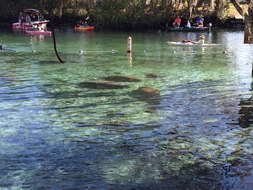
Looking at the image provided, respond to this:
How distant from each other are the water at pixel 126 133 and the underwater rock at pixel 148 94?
0.17 m

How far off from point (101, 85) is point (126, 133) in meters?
6.73

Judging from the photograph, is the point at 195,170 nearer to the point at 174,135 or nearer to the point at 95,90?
the point at 174,135

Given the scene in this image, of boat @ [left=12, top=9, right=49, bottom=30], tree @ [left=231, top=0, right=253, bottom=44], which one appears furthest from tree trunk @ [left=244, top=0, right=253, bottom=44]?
boat @ [left=12, top=9, right=49, bottom=30]

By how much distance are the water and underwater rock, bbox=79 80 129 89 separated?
0.46 meters

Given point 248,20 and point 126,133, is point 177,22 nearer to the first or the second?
point 248,20

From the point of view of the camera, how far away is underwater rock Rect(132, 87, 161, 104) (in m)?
13.0

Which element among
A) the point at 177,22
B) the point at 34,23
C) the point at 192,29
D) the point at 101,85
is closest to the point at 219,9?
the point at 177,22

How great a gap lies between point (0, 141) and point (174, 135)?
4.62 m

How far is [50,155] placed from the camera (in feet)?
25.8

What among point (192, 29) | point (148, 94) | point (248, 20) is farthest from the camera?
point (192, 29)

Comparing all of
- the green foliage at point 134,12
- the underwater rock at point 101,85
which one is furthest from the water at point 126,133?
→ the green foliage at point 134,12

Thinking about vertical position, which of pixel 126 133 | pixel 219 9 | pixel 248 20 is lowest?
pixel 126 133

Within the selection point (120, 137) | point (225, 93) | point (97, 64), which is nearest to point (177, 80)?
point (225, 93)

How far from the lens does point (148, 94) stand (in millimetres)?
13938
